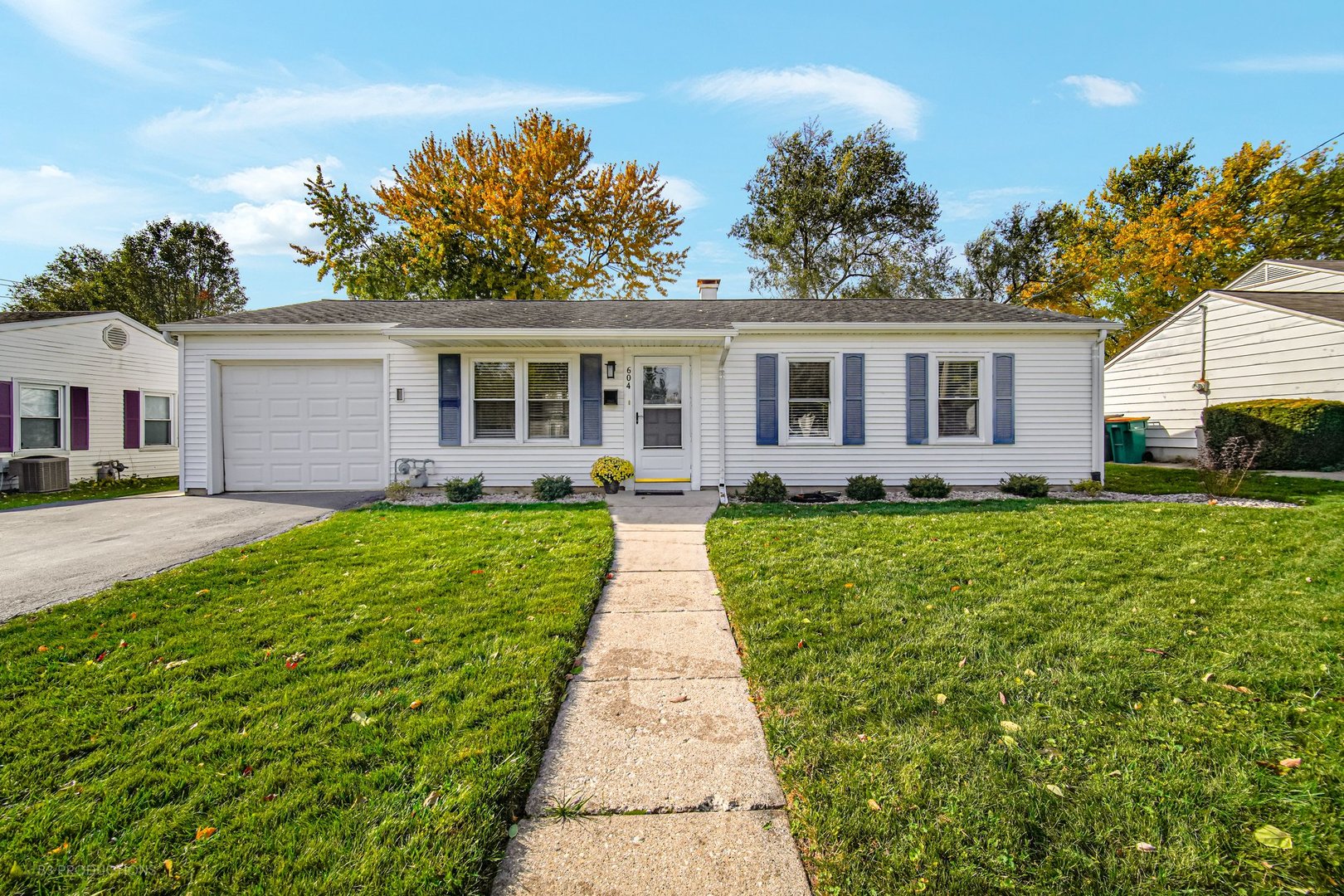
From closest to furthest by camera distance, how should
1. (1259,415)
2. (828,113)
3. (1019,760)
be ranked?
(1019,760), (1259,415), (828,113)

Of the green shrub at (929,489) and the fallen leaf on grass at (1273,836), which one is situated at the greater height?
the green shrub at (929,489)

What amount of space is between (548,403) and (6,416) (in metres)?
10.9

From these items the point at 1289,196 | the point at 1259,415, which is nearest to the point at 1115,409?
the point at 1259,415

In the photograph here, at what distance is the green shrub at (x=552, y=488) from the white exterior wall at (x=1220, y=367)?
14.8m

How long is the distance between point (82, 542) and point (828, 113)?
25.2 meters

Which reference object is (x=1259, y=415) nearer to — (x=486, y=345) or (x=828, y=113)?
(x=486, y=345)

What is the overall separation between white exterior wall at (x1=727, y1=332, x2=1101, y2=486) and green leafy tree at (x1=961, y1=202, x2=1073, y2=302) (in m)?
17.5

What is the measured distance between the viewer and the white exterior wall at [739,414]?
9.59 meters

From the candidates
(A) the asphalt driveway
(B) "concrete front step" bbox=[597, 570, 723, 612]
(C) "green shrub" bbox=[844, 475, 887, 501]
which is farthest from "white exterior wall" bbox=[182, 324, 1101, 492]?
(B) "concrete front step" bbox=[597, 570, 723, 612]

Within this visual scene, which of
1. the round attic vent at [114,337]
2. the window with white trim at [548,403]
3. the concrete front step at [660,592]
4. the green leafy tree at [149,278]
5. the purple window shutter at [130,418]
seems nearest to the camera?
the concrete front step at [660,592]

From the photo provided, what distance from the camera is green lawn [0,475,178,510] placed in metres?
9.73

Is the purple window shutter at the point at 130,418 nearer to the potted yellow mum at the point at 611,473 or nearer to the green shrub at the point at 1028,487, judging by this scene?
the potted yellow mum at the point at 611,473

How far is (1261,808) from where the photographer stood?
1.93 meters

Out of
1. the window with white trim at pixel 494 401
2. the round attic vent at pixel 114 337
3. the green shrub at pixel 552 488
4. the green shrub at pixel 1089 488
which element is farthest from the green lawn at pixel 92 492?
the green shrub at pixel 1089 488
